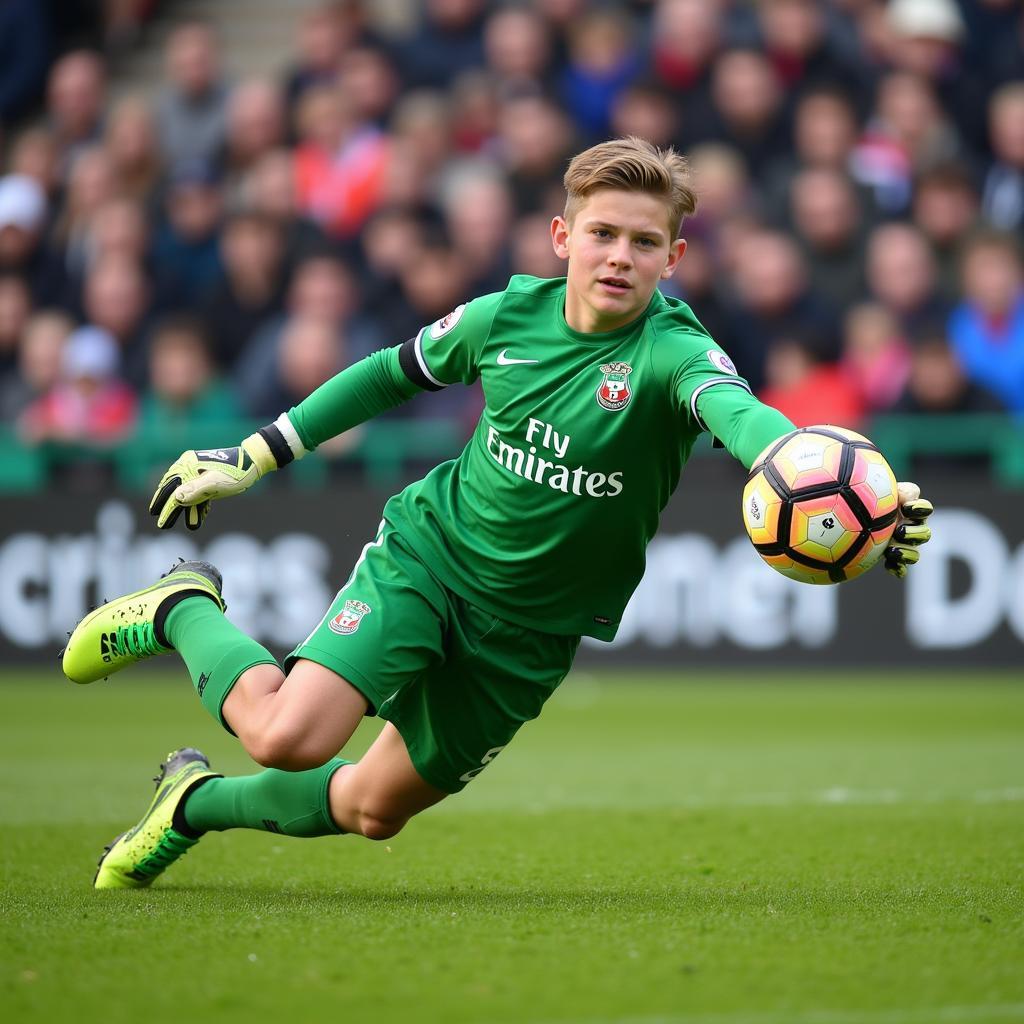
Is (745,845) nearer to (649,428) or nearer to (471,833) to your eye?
(471,833)

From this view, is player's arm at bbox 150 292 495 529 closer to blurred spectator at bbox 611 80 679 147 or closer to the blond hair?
the blond hair

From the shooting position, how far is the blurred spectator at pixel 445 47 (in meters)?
14.0

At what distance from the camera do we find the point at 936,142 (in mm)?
12109

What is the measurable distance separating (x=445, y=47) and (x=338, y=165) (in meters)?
1.47

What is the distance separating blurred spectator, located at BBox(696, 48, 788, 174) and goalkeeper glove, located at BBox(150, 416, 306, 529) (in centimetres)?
804

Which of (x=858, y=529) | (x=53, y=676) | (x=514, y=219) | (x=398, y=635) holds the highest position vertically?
(x=514, y=219)

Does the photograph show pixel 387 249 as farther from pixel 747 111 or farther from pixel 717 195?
pixel 747 111

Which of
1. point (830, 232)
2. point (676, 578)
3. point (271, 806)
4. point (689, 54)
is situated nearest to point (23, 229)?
point (689, 54)

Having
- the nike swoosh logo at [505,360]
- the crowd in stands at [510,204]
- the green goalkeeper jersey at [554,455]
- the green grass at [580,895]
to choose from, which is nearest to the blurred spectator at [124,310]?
the crowd in stands at [510,204]

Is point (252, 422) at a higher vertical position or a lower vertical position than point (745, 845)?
higher

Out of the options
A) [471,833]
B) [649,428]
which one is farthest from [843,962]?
[471,833]

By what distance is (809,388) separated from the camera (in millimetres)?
10844

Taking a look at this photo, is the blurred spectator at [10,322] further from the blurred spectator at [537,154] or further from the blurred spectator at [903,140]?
the blurred spectator at [903,140]

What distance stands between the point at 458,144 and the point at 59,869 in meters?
9.52
